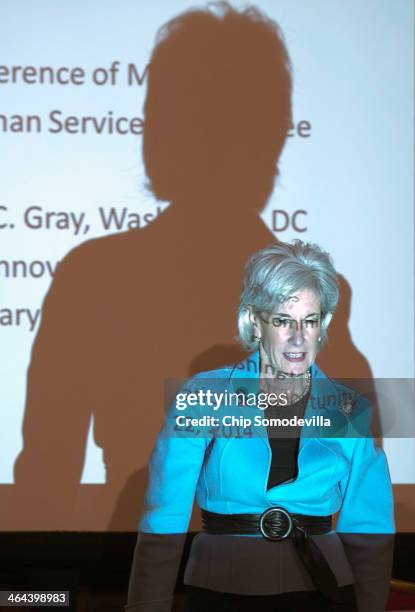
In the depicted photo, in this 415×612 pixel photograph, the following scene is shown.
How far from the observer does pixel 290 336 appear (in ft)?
6.86

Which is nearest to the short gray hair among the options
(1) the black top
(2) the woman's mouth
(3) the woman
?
(3) the woman

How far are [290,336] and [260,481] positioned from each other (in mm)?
374

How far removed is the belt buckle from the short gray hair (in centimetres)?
47

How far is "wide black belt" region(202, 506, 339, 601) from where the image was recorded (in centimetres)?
184

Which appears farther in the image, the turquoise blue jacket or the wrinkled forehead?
the wrinkled forehead

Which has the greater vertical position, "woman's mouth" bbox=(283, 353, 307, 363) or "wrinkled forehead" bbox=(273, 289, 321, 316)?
"wrinkled forehead" bbox=(273, 289, 321, 316)

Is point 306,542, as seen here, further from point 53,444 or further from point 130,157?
point 130,157

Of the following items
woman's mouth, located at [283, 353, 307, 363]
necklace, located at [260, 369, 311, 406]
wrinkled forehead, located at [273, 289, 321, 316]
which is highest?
wrinkled forehead, located at [273, 289, 321, 316]

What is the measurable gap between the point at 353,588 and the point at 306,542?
0.47ft

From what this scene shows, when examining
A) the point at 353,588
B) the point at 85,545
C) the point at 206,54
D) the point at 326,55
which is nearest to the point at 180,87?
the point at 206,54

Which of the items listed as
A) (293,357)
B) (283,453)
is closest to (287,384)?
(293,357)

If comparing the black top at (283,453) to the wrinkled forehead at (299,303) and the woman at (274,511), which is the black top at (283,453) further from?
the wrinkled forehead at (299,303)

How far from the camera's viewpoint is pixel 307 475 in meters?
1.91

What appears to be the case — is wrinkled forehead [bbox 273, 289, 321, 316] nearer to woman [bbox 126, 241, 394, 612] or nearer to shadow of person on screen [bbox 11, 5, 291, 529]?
woman [bbox 126, 241, 394, 612]
